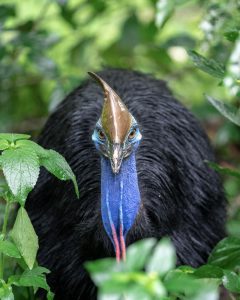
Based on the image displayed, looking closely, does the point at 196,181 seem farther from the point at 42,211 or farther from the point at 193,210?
the point at 42,211

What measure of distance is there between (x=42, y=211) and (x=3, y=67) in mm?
1522

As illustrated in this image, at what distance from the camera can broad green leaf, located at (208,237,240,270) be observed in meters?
2.90

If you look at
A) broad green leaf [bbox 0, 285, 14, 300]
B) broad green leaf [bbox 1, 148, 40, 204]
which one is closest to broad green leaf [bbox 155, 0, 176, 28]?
broad green leaf [bbox 1, 148, 40, 204]

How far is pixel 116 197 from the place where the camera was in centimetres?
272

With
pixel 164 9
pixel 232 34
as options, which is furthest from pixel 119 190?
pixel 164 9

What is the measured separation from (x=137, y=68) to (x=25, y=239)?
2825 millimetres

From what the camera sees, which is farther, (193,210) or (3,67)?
(3,67)

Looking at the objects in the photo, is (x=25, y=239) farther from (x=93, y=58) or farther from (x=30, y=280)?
(x=93, y=58)

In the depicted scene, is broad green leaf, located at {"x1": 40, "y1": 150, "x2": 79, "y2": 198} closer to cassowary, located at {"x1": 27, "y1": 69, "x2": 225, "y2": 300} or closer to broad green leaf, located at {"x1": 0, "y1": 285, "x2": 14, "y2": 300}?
cassowary, located at {"x1": 27, "y1": 69, "x2": 225, "y2": 300}

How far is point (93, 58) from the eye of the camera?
5496 mm

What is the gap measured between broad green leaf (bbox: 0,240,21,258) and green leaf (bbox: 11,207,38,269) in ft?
0.09

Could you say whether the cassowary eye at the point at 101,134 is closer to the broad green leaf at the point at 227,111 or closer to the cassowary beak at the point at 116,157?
the cassowary beak at the point at 116,157

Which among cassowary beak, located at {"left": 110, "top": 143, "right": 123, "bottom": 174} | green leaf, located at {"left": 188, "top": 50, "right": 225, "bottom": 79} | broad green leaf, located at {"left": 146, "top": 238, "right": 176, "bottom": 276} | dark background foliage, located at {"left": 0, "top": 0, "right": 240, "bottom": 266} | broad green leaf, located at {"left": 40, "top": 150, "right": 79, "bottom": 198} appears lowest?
dark background foliage, located at {"left": 0, "top": 0, "right": 240, "bottom": 266}

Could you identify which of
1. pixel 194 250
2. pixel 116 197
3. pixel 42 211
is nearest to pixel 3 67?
pixel 42 211
